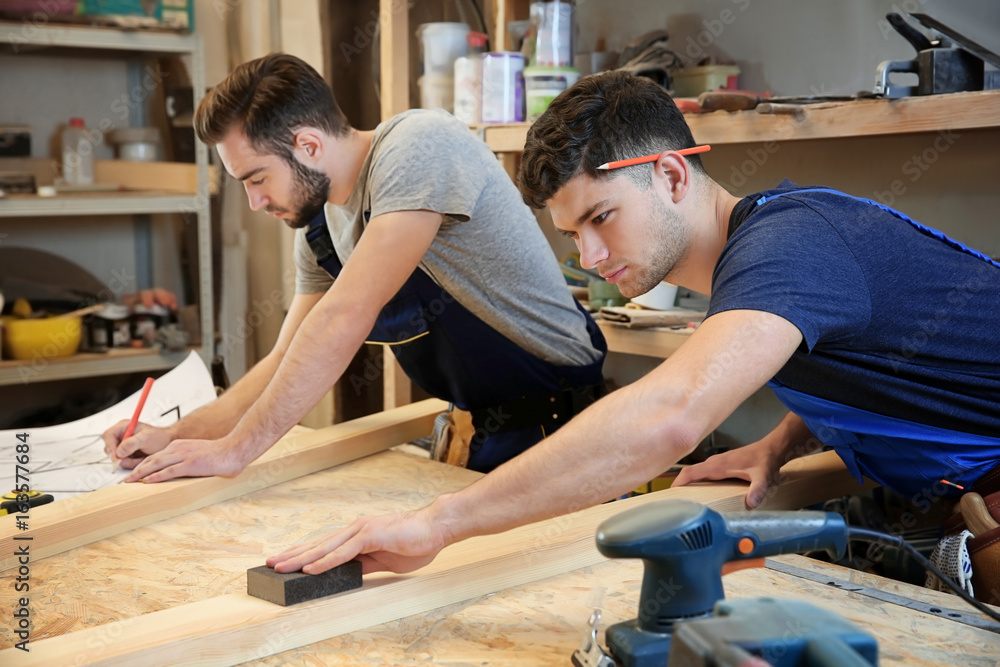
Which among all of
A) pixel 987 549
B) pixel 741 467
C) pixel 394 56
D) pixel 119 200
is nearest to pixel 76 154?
pixel 119 200

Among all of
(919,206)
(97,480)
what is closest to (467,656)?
(97,480)

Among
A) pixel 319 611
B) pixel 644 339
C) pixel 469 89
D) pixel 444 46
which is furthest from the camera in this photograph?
pixel 444 46

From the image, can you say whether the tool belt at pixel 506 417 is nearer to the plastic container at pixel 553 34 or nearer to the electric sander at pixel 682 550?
the plastic container at pixel 553 34

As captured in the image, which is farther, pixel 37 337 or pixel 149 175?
pixel 149 175

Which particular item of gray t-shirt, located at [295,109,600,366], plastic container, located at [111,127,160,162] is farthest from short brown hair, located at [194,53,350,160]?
plastic container, located at [111,127,160,162]

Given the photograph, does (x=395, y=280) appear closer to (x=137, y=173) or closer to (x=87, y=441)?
(x=87, y=441)

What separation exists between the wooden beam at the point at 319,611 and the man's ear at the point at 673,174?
0.47 metres

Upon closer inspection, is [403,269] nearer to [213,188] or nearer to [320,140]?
[320,140]

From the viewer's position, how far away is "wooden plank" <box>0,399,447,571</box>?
1.33m

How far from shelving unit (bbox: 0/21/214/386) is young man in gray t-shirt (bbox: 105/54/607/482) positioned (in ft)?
5.61

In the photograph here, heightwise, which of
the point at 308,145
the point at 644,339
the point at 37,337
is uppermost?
the point at 308,145

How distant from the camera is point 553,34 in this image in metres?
2.36

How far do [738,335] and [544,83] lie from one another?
151 cm

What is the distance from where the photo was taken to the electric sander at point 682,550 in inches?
30.5
